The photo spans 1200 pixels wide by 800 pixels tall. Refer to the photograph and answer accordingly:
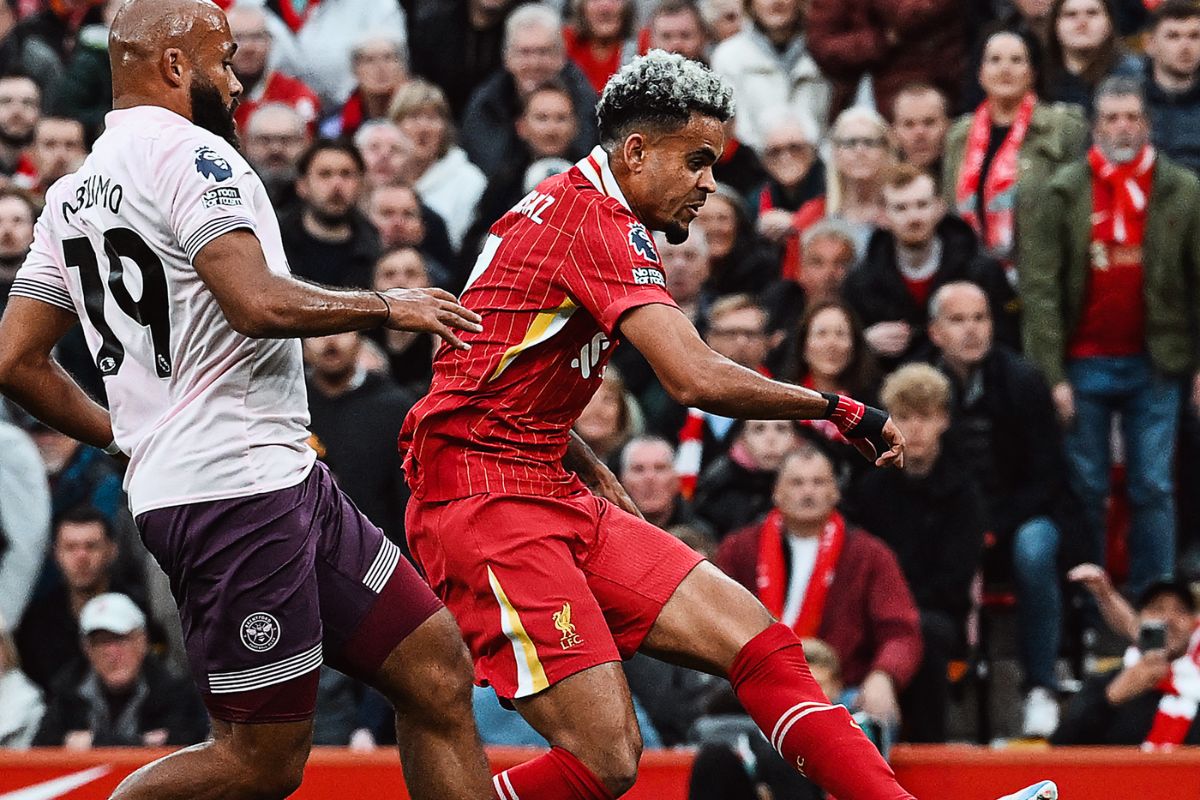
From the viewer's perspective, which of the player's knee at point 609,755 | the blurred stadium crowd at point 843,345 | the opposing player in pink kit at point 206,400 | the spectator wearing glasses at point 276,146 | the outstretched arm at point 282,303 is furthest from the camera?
the spectator wearing glasses at point 276,146

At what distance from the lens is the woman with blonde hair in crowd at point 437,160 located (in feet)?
36.2

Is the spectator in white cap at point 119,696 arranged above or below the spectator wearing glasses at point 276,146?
below

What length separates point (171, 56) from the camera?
517 cm

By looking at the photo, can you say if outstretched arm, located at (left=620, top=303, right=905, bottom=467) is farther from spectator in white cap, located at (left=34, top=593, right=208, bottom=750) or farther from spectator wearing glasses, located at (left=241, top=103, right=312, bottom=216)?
spectator wearing glasses, located at (left=241, top=103, right=312, bottom=216)

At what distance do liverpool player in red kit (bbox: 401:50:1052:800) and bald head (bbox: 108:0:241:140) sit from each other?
0.93m

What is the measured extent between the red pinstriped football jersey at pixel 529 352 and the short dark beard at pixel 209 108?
0.82 m

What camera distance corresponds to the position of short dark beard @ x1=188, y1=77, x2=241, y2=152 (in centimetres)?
521

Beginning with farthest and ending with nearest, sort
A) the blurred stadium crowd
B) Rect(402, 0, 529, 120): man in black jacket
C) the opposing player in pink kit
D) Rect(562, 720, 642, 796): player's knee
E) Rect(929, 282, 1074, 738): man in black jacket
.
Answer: Rect(402, 0, 529, 120): man in black jacket, Rect(929, 282, 1074, 738): man in black jacket, the blurred stadium crowd, Rect(562, 720, 642, 796): player's knee, the opposing player in pink kit

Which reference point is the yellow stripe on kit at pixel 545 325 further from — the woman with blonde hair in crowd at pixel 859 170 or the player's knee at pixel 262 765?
the woman with blonde hair in crowd at pixel 859 170

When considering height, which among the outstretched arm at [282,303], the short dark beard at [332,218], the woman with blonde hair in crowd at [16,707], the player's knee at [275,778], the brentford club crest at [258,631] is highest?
the short dark beard at [332,218]

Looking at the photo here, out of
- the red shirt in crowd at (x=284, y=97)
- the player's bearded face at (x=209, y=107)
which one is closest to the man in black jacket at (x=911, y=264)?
the red shirt in crowd at (x=284, y=97)

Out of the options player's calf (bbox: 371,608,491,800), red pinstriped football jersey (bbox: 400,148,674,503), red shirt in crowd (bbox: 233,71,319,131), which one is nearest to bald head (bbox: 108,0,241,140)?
red pinstriped football jersey (bbox: 400,148,674,503)

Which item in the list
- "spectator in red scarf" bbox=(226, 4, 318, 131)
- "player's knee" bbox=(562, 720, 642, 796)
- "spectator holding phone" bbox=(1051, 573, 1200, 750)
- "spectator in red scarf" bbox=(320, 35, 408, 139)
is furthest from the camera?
"spectator in red scarf" bbox=(320, 35, 408, 139)

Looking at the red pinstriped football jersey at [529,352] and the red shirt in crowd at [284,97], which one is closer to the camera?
the red pinstriped football jersey at [529,352]
